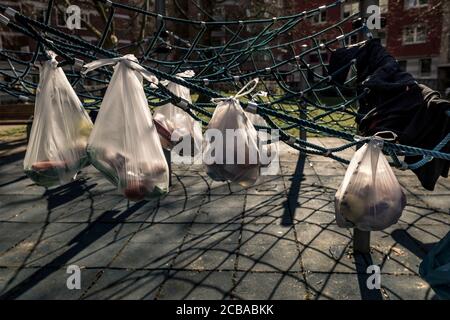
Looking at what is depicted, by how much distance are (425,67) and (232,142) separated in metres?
30.1

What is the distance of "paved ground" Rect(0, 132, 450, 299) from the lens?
253cm

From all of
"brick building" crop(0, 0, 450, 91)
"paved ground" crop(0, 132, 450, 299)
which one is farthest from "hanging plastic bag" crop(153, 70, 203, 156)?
"brick building" crop(0, 0, 450, 91)

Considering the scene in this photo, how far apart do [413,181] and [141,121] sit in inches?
Result: 168

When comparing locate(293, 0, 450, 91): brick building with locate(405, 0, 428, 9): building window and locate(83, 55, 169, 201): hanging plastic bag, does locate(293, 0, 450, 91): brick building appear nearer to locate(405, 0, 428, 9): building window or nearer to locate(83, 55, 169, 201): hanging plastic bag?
locate(405, 0, 428, 9): building window

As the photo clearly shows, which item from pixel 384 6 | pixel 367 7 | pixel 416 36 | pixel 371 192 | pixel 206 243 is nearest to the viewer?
pixel 371 192

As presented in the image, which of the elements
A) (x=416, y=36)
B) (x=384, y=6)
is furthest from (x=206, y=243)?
(x=416, y=36)

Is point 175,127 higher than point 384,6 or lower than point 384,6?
lower

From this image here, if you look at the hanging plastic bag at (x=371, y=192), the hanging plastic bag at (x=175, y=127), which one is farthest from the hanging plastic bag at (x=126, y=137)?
the hanging plastic bag at (x=175, y=127)

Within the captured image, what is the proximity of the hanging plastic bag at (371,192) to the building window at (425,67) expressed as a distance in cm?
2927

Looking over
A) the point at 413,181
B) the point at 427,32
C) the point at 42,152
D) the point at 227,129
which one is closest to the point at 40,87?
the point at 42,152

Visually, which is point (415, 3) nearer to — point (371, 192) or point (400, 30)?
point (400, 30)

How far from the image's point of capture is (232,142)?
214cm

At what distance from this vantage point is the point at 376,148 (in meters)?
2.08
